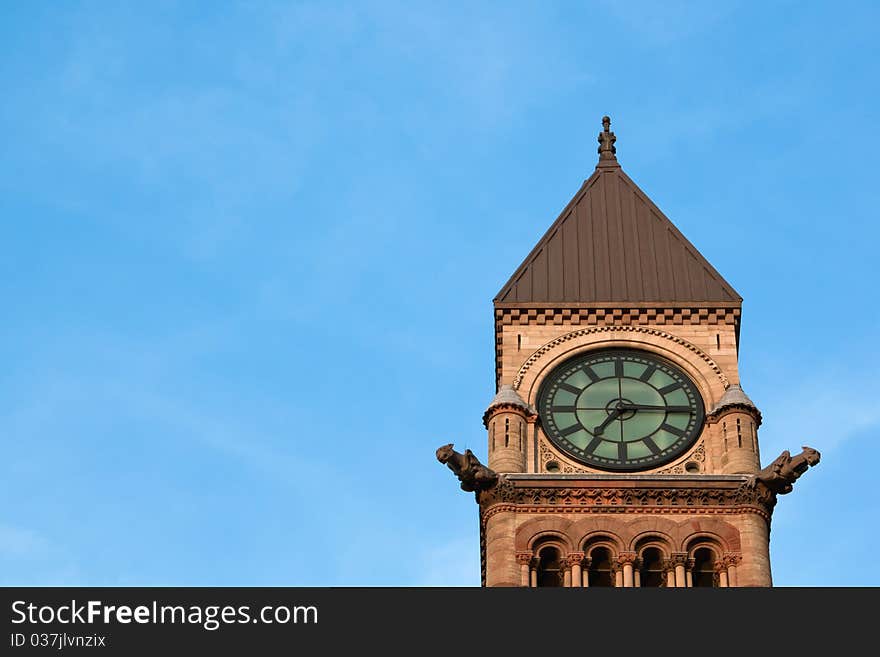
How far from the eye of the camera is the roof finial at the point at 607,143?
66.0m

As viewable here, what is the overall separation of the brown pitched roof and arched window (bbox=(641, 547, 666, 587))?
25.2 feet

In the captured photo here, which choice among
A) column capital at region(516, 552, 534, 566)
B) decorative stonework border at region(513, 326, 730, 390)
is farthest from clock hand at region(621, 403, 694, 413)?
column capital at region(516, 552, 534, 566)

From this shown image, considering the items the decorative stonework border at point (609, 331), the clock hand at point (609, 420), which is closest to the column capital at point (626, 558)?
the clock hand at point (609, 420)

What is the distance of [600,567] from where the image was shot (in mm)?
54875

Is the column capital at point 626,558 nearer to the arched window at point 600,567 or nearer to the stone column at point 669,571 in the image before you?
the arched window at point 600,567

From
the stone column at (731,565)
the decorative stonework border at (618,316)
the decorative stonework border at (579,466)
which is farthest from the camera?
the decorative stonework border at (618,316)

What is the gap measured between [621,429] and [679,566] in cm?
426

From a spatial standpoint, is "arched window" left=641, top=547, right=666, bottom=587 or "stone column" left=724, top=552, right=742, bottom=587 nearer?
"stone column" left=724, top=552, right=742, bottom=587

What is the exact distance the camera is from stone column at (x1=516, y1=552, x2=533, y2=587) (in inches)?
2121

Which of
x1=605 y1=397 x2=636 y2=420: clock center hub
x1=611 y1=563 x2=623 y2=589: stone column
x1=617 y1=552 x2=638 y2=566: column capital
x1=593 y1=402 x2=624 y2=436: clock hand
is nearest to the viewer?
x1=611 y1=563 x2=623 y2=589: stone column

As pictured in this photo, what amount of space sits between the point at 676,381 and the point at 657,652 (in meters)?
21.5

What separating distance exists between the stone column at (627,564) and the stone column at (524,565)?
80.5 inches

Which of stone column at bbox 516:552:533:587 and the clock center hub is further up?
the clock center hub

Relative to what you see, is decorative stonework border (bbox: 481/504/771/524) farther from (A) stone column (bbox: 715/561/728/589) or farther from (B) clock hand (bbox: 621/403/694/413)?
(B) clock hand (bbox: 621/403/694/413)
